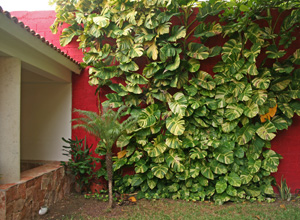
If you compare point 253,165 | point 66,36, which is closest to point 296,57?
point 253,165

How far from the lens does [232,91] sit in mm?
3586

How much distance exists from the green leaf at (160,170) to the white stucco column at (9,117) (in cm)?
194

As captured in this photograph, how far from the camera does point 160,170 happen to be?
354 cm

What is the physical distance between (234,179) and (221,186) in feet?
0.80

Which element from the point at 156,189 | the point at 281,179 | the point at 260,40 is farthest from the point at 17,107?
the point at 281,179

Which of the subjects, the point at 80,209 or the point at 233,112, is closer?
the point at 80,209

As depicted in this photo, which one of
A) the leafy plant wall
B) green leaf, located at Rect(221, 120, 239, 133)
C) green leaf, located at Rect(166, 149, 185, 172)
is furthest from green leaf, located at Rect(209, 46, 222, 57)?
green leaf, located at Rect(166, 149, 185, 172)

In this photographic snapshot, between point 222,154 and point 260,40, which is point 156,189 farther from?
point 260,40

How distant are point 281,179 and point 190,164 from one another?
5.39 ft

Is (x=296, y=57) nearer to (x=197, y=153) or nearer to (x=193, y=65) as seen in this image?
(x=193, y=65)

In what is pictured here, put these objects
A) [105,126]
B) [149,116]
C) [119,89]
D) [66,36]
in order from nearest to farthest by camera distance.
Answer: [105,126]
[149,116]
[119,89]
[66,36]

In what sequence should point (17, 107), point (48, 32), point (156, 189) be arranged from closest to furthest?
1. point (17, 107)
2. point (156, 189)
3. point (48, 32)

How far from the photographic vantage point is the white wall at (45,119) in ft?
13.7

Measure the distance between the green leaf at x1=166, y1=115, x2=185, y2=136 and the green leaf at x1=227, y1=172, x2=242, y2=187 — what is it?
1139mm
